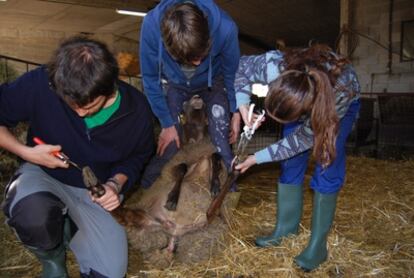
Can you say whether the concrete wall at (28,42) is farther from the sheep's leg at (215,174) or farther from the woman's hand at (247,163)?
the woman's hand at (247,163)

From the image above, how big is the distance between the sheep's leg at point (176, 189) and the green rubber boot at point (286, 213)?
61 cm

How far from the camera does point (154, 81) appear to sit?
3.00 meters

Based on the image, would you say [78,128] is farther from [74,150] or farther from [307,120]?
[307,120]

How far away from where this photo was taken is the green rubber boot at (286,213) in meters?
2.63

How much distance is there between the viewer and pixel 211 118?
3.31 meters

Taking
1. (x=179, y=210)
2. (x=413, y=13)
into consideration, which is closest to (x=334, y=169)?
(x=179, y=210)

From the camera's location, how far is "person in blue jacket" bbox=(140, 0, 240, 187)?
7.23 feet

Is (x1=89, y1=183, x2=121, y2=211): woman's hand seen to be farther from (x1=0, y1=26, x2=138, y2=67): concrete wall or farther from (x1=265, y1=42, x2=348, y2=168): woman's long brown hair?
(x1=0, y1=26, x2=138, y2=67): concrete wall

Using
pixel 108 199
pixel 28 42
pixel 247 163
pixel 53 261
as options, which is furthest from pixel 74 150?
pixel 28 42

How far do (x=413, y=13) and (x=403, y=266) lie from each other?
7.08m

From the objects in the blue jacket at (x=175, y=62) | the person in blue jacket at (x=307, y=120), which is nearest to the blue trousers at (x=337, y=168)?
the person in blue jacket at (x=307, y=120)

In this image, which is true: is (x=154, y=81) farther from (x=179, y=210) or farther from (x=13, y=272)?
(x=13, y=272)

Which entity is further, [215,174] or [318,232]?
[215,174]

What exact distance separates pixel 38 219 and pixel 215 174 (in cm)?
126
